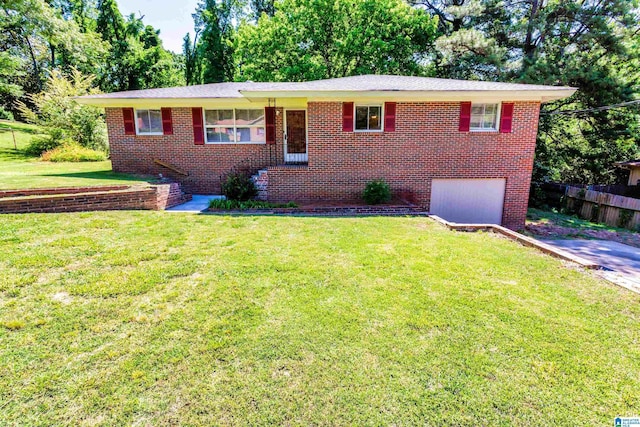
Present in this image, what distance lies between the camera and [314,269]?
180 inches

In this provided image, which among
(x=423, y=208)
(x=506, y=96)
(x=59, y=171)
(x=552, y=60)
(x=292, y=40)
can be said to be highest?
(x=292, y=40)

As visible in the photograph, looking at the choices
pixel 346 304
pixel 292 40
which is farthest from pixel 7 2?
pixel 346 304

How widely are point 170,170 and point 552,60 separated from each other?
16546 mm

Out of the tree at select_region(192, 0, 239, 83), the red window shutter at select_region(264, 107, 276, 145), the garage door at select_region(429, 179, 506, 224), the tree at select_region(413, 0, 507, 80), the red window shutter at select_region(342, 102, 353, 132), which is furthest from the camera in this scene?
the tree at select_region(192, 0, 239, 83)

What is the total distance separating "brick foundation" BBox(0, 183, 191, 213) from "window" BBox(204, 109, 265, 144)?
3.19 meters

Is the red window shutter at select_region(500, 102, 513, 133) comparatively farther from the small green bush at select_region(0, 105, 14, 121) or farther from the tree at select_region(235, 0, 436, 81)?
the small green bush at select_region(0, 105, 14, 121)

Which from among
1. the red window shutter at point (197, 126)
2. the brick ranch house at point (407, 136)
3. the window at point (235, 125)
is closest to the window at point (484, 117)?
the brick ranch house at point (407, 136)

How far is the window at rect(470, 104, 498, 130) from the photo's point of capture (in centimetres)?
968

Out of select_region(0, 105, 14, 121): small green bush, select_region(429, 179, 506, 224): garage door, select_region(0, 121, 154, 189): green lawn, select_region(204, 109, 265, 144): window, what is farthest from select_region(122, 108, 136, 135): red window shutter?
select_region(0, 105, 14, 121): small green bush

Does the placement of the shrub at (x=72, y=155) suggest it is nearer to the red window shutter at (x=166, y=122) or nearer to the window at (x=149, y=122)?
the window at (x=149, y=122)

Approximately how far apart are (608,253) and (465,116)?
4988mm

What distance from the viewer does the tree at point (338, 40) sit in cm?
1867

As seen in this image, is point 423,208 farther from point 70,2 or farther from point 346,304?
point 70,2

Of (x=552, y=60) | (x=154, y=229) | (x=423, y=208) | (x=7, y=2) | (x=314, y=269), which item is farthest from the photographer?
(x=7, y=2)
